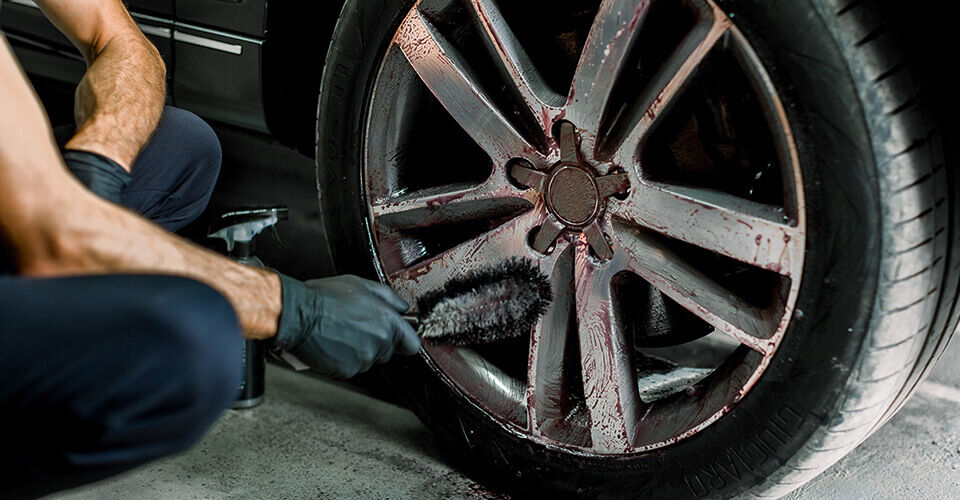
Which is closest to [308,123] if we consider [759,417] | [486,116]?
[486,116]

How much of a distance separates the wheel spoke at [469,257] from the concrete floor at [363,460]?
13.3 inches

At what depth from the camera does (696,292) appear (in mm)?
1402

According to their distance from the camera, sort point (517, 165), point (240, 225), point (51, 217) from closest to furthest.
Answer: point (51, 217), point (517, 165), point (240, 225)

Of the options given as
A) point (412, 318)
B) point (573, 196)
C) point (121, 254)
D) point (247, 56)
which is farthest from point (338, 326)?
point (247, 56)

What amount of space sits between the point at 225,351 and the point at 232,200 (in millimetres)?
1617

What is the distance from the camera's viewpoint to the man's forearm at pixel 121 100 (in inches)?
59.5

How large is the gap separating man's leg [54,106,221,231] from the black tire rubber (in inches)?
40.6

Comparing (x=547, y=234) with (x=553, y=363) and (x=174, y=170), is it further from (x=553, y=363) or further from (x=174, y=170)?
(x=174, y=170)

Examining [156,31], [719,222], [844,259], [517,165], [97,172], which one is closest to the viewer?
[844,259]

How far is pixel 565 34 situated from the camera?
5.52 feet

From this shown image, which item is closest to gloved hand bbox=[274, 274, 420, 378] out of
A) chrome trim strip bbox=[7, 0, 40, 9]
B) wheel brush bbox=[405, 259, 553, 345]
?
wheel brush bbox=[405, 259, 553, 345]

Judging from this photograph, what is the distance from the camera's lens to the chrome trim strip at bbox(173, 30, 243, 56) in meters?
1.95

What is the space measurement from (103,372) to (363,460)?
84 centimetres

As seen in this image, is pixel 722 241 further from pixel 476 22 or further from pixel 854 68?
pixel 476 22
